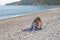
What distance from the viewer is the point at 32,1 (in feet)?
135

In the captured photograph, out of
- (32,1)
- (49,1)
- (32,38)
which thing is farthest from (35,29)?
(32,1)

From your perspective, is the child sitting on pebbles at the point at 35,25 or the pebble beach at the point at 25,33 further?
the child sitting on pebbles at the point at 35,25

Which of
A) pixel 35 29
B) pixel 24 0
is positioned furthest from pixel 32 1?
pixel 35 29

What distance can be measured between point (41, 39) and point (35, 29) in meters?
1.57

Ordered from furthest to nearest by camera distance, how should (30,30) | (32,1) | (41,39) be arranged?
(32,1)
(30,30)
(41,39)

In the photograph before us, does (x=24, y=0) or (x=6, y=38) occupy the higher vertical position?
(x=6, y=38)

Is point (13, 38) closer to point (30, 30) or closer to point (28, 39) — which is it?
point (28, 39)

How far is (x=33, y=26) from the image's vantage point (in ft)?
21.6

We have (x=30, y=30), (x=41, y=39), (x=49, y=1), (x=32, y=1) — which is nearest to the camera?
(x=41, y=39)

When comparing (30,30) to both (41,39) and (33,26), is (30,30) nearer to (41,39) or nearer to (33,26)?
(33,26)

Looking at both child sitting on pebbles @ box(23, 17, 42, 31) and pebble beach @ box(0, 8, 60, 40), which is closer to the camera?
pebble beach @ box(0, 8, 60, 40)

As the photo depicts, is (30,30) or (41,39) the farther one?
(30,30)

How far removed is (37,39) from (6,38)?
2.75 feet

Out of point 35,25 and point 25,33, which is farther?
point 35,25
